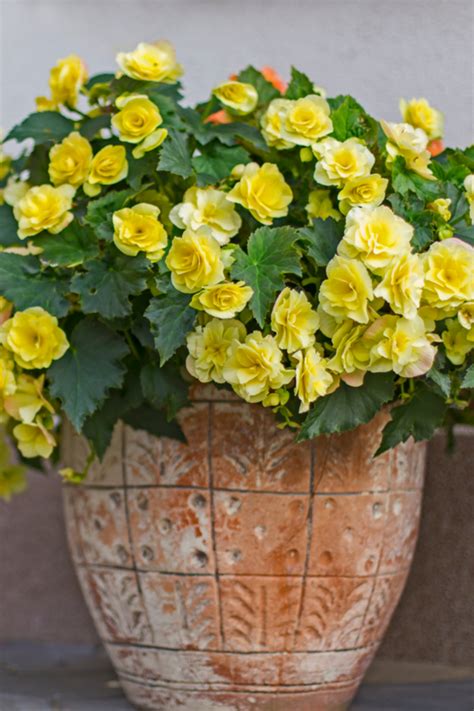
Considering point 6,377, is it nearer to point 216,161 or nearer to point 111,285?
point 111,285

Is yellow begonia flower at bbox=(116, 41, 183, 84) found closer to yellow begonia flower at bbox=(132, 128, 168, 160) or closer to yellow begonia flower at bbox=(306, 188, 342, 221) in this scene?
yellow begonia flower at bbox=(132, 128, 168, 160)

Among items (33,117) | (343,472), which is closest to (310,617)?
(343,472)

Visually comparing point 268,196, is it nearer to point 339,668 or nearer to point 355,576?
point 355,576

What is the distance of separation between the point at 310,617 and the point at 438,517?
0.38 meters

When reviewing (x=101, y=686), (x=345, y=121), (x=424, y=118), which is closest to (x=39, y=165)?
(x=345, y=121)

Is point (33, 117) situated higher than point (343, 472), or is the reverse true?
point (33, 117)

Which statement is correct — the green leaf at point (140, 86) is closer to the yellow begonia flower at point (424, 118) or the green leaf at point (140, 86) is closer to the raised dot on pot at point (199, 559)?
the yellow begonia flower at point (424, 118)

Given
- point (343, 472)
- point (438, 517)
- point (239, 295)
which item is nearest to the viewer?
point (239, 295)

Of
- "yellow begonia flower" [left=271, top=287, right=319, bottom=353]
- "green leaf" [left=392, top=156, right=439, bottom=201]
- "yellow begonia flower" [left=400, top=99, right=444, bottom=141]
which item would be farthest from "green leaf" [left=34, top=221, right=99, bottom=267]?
"yellow begonia flower" [left=400, top=99, right=444, bottom=141]

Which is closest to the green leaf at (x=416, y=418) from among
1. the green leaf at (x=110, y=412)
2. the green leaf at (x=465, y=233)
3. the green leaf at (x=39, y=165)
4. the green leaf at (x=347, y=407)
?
the green leaf at (x=347, y=407)

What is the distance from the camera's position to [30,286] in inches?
40.6

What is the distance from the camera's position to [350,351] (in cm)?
95

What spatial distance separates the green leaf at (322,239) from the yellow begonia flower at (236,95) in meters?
0.22

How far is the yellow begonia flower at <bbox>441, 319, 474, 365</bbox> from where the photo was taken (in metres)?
0.99
